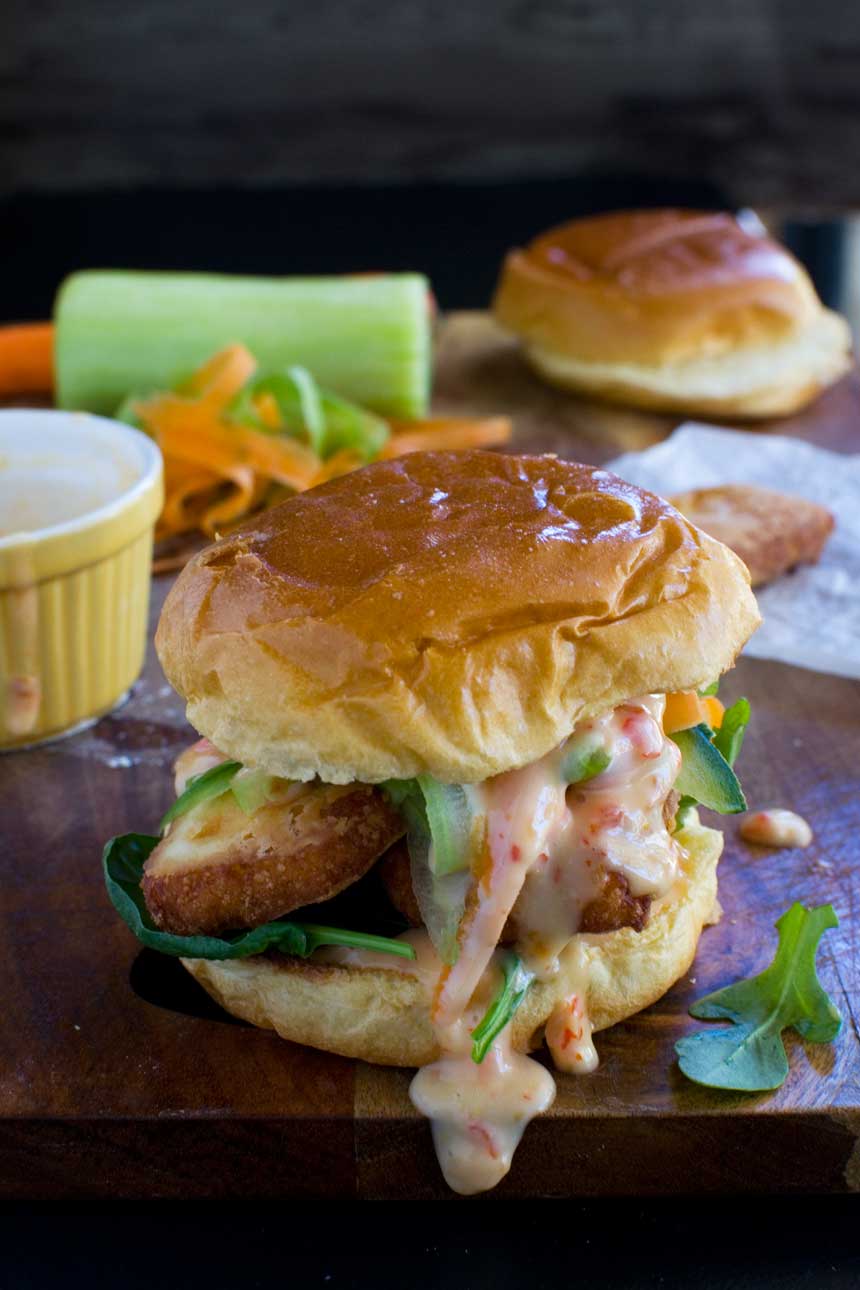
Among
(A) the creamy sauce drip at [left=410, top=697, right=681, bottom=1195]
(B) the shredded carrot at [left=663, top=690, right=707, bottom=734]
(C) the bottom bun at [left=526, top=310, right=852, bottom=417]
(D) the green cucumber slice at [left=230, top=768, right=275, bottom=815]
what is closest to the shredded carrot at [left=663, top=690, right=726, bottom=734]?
(B) the shredded carrot at [left=663, top=690, right=707, bottom=734]

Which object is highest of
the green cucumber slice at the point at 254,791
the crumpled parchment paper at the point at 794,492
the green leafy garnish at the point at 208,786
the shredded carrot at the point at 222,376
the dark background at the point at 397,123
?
the green cucumber slice at the point at 254,791

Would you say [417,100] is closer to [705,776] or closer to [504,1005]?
[705,776]

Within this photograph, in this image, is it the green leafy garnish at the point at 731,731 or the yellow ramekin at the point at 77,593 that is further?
the yellow ramekin at the point at 77,593

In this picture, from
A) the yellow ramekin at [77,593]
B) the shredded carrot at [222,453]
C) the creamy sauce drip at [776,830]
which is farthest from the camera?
the shredded carrot at [222,453]

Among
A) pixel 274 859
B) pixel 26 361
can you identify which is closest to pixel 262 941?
pixel 274 859

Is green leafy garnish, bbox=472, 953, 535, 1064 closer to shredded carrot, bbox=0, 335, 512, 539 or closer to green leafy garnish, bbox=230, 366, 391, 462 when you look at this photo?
shredded carrot, bbox=0, 335, 512, 539

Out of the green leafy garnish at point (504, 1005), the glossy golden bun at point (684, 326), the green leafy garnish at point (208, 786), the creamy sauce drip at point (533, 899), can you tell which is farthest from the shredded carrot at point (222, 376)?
the green leafy garnish at point (504, 1005)

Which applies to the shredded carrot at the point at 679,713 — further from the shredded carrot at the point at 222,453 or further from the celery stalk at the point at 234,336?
the celery stalk at the point at 234,336
